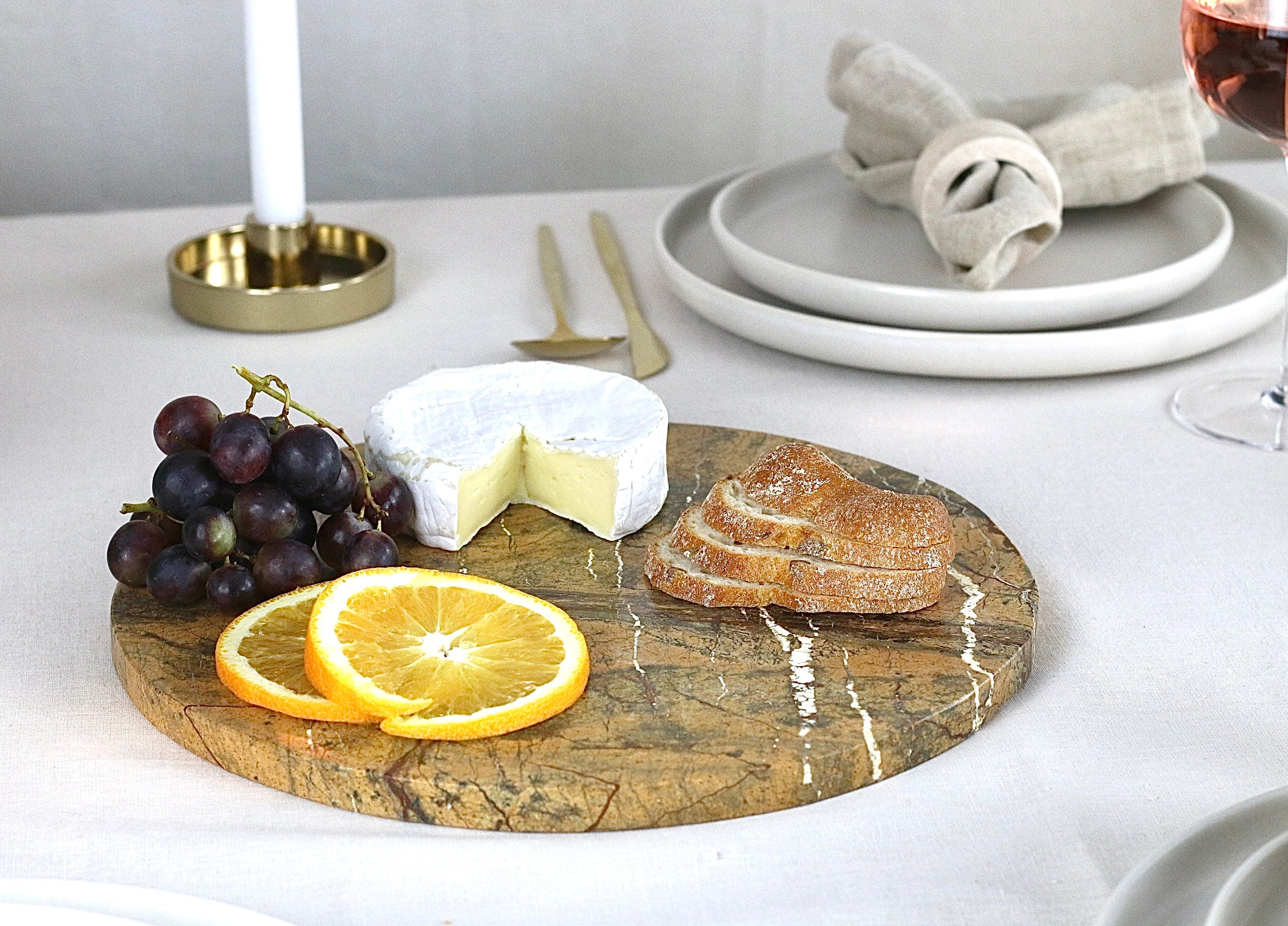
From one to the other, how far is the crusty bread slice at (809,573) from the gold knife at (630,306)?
17.5 inches

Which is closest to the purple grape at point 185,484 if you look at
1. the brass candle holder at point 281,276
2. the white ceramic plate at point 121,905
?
the white ceramic plate at point 121,905

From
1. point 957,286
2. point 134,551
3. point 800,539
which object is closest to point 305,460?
point 134,551

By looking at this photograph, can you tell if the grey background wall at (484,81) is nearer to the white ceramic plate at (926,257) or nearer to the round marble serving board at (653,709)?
the white ceramic plate at (926,257)

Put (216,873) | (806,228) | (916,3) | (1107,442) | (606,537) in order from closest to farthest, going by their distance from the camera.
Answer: (216,873)
(606,537)
(1107,442)
(806,228)
(916,3)

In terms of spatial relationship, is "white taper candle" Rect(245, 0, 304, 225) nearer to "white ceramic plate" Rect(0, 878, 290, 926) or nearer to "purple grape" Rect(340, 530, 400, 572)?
"purple grape" Rect(340, 530, 400, 572)

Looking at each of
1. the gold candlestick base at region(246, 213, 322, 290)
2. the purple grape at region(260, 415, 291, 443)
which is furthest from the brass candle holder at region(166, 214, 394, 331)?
the purple grape at region(260, 415, 291, 443)

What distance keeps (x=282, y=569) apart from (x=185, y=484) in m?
0.09

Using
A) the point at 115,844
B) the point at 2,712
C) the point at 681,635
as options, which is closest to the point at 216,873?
the point at 115,844

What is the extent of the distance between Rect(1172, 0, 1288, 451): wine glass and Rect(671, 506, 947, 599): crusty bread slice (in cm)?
47

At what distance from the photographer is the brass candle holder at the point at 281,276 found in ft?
4.83

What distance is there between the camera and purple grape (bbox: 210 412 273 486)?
0.94 metres

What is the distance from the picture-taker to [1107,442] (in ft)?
4.20

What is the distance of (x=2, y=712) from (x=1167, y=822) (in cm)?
71

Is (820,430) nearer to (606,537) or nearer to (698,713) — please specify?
(606,537)
